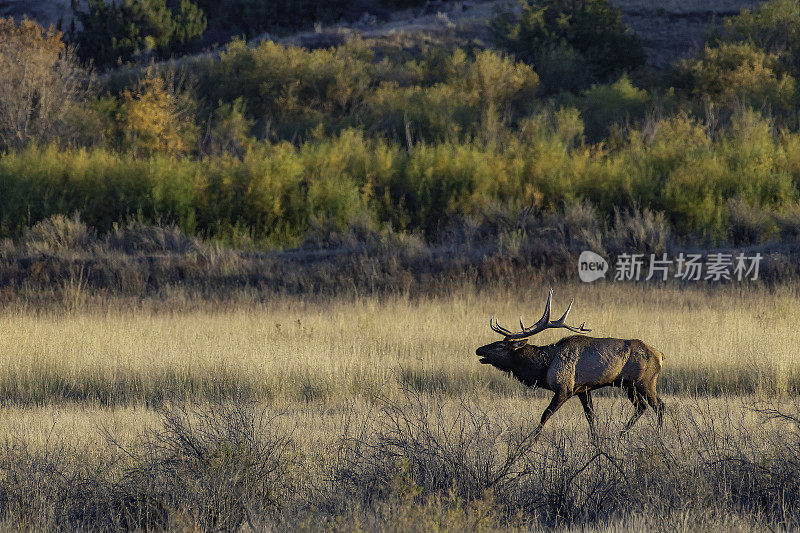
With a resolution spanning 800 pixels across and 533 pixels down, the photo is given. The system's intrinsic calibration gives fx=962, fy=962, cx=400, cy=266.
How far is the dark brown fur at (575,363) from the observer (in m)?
7.26

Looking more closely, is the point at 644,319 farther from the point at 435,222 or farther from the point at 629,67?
the point at 629,67

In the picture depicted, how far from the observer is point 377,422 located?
334 inches

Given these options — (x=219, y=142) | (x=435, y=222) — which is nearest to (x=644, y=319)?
(x=435, y=222)

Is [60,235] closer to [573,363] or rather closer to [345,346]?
[345,346]

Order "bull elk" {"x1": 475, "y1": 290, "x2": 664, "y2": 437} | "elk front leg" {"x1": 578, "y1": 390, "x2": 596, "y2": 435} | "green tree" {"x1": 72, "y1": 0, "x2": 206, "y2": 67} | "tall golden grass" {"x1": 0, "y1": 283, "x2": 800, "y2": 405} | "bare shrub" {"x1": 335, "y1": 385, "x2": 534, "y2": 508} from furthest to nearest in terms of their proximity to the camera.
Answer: "green tree" {"x1": 72, "y1": 0, "x2": 206, "y2": 67} < "tall golden grass" {"x1": 0, "y1": 283, "x2": 800, "y2": 405} < "elk front leg" {"x1": 578, "y1": 390, "x2": 596, "y2": 435} < "bull elk" {"x1": 475, "y1": 290, "x2": 664, "y2": 437} < "bare shrub" {"x1": 335, "y1": 385, "x2": 534, "y2": 508}

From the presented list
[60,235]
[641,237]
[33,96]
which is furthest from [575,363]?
[33,96]

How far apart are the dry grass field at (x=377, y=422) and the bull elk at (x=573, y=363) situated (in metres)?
0.40

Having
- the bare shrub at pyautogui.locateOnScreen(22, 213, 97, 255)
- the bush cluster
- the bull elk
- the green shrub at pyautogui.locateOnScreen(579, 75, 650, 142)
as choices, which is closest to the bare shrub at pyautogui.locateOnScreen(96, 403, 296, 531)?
the bull elk

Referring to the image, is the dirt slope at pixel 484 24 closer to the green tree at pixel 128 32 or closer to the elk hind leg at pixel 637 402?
the green tree at pixel 128 32

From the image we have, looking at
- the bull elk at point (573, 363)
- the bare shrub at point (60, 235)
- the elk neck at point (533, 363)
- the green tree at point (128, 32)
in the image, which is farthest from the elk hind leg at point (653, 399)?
the green tree at point (128, 32)

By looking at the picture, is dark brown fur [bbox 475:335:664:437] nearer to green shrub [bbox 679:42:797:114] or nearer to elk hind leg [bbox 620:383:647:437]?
elk hind leg [bbox 620:383:647:437]

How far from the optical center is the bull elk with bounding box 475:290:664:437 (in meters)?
7.26
